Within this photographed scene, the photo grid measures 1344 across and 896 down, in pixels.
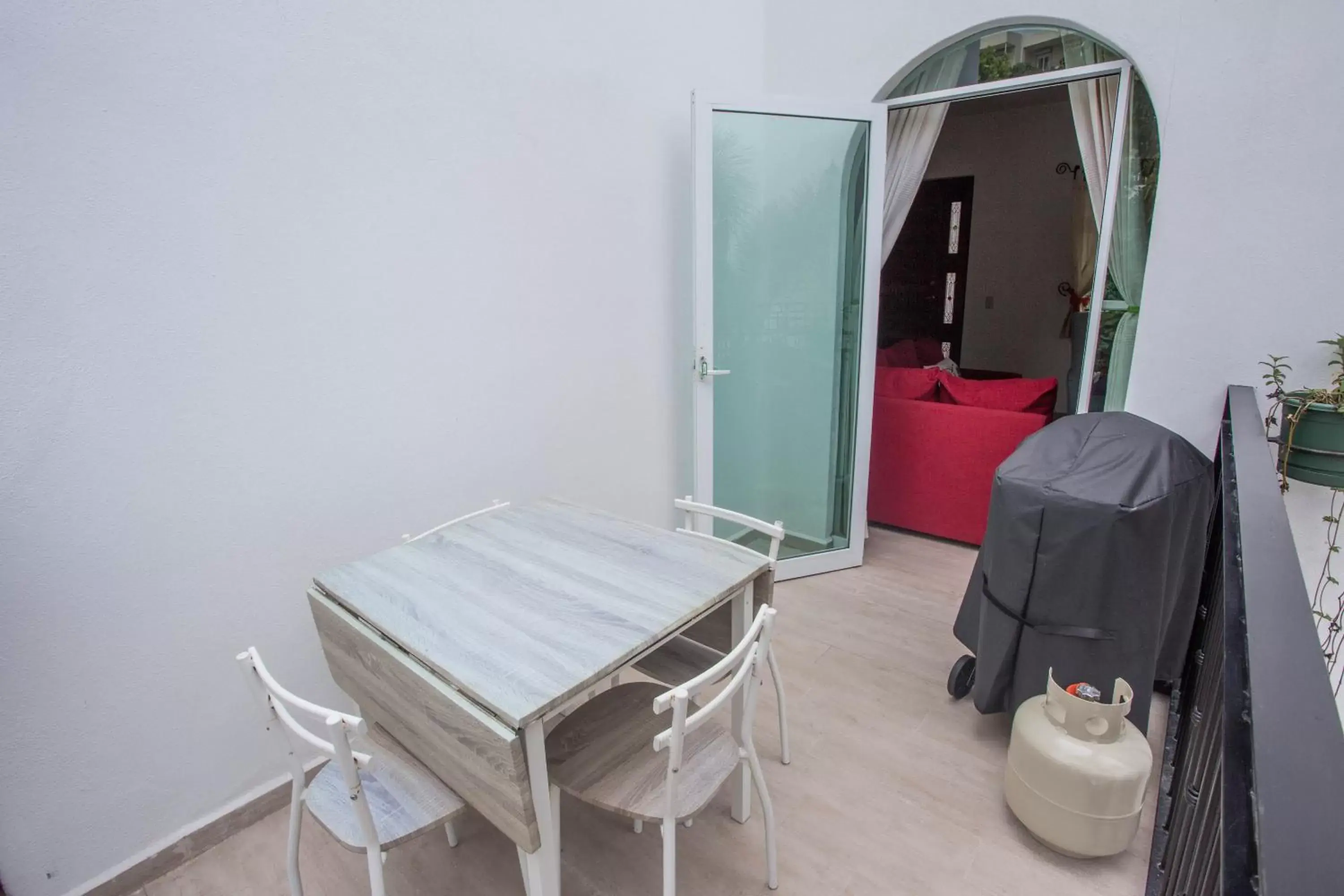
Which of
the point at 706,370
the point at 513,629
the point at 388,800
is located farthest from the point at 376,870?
the point at 706,370

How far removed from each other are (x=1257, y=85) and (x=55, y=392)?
334 cm

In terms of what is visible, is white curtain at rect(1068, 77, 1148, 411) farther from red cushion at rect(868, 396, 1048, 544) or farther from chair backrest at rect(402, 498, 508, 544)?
chair backrest at rect(402, 498, 508, 544)

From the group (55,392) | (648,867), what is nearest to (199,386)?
(55,392)

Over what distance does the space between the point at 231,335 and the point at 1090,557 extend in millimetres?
2214

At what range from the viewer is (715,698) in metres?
1.18

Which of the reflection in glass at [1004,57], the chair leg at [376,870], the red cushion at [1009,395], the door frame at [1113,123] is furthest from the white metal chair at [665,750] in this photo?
the reflection in glass at [1004,57]

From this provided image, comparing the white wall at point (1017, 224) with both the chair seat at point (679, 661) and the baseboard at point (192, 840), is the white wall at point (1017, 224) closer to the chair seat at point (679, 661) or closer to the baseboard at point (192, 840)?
the chair seat at point (679, 661)

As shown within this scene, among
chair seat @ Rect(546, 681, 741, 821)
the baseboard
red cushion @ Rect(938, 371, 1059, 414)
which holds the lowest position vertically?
the baseboard

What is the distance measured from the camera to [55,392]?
134cm

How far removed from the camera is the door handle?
2.65m

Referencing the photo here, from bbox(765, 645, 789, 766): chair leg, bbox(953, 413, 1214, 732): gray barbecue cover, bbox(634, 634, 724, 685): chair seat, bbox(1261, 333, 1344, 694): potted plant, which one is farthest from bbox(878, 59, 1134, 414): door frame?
bbox(634, 634, 724, 685): chair seat

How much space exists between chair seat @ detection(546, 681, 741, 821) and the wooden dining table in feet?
0.20

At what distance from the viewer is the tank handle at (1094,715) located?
146 centimetres

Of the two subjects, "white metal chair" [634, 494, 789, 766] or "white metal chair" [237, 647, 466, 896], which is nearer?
"white metal chair" [237, 647, 466, 896]
